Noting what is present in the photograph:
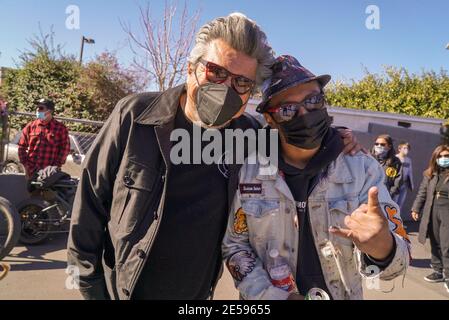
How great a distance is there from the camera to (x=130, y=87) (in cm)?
1377

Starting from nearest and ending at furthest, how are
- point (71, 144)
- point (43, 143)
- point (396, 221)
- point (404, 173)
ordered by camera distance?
point (396, 221) → point (43, 143) → point (404, 173) → point (71, 144)

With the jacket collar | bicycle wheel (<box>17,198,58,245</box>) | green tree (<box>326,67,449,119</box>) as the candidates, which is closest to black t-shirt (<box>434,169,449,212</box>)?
the jacket collar

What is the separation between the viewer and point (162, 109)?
174 cm

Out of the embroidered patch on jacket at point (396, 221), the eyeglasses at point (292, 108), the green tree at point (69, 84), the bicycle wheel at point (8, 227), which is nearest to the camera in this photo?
the embroidered patch on jacket at point (396, 221)

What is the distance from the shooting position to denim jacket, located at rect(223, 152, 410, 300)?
1653 millimetres

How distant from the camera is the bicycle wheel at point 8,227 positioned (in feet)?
13.9

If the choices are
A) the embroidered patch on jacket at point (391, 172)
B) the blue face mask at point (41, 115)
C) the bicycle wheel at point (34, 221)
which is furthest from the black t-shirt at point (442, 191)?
the blue face mask at point (41, 115)

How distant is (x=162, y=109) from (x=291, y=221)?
0.80 metres

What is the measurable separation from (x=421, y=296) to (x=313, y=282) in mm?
3428

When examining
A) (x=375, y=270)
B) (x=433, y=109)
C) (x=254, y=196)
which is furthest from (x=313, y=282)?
(x=433, y=109)

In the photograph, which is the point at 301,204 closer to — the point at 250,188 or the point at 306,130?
the point at 250,188

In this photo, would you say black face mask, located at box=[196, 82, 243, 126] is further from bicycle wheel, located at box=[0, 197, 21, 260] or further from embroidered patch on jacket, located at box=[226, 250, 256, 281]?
bicycle wheel, located at box=[0, 197, 21, 260]

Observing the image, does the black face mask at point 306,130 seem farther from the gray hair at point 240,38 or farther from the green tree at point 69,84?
the green tree at point 69,84

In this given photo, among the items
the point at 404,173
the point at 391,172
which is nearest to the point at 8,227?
the point at 391,172
